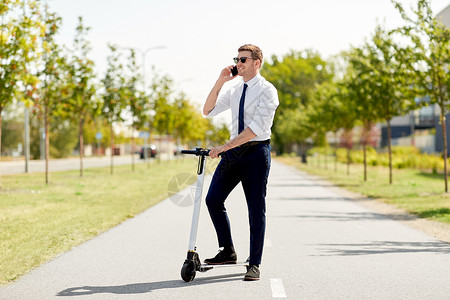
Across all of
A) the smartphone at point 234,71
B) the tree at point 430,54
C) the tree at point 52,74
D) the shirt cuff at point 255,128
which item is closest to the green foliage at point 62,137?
the tree at point 52,74

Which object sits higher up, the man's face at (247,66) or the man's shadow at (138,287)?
the man's face at (247,66)

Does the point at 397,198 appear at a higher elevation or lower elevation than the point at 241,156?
lower

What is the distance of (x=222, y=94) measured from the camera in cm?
588

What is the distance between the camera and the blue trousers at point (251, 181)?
221 inches

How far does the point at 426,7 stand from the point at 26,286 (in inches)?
528

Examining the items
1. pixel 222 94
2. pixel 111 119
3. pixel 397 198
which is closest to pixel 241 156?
pixel 222 94

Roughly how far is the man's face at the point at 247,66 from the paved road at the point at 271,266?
1.92 meters

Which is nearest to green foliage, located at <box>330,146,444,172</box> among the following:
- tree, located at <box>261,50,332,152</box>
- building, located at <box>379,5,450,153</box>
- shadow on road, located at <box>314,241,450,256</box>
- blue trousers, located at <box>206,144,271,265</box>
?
building, located at <box>379,5,450,153</box>

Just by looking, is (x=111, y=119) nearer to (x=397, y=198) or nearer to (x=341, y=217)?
(x=397, y=198)

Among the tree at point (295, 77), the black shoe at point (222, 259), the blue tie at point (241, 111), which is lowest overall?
Result: the black shoe at point (222, 259)

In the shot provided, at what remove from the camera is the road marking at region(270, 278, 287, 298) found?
5115 mm

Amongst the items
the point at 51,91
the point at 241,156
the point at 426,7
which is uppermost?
the point at 426,7

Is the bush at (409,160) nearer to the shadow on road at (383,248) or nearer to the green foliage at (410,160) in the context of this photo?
the green foliage at (410,160)

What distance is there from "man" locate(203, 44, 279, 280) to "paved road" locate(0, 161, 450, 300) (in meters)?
0.56
